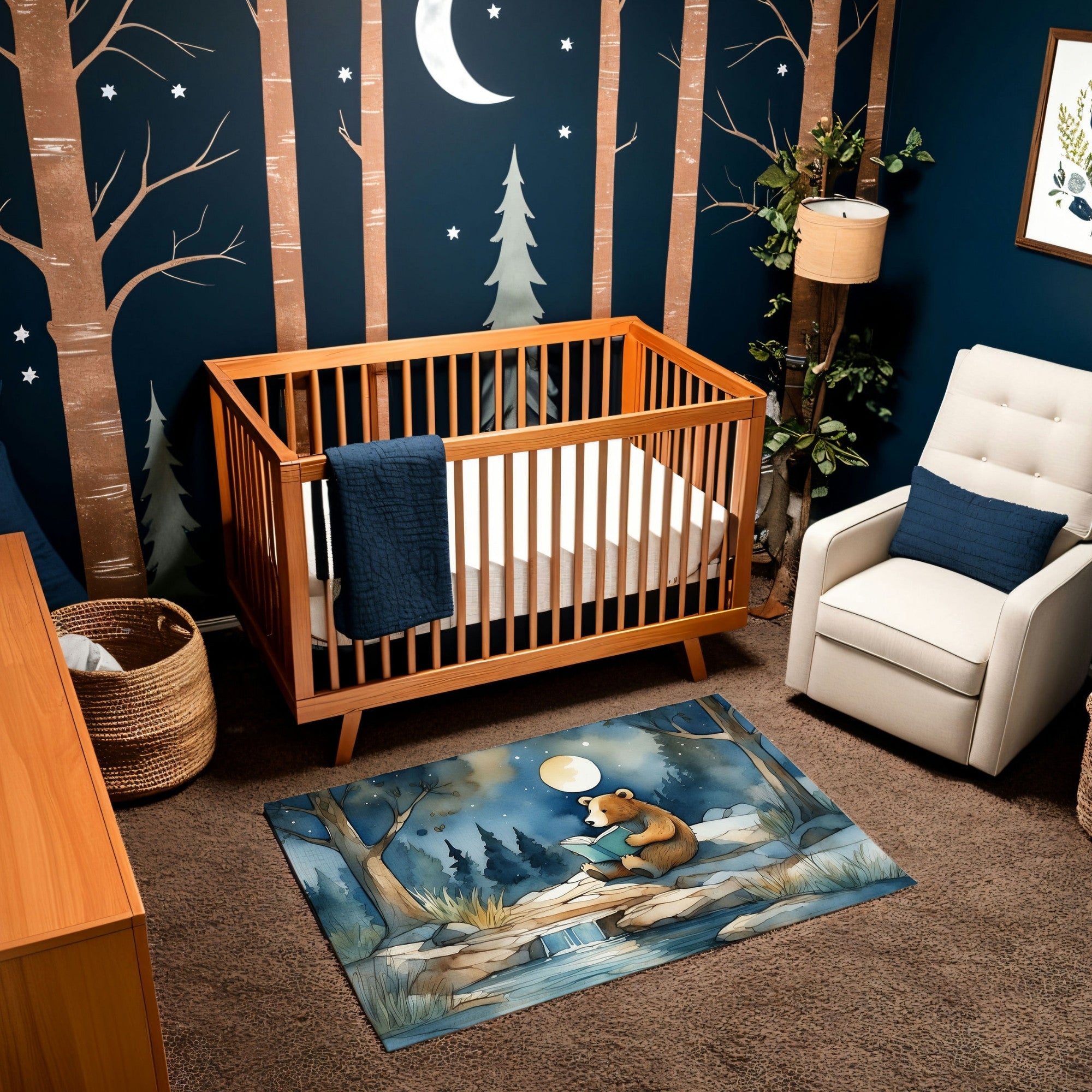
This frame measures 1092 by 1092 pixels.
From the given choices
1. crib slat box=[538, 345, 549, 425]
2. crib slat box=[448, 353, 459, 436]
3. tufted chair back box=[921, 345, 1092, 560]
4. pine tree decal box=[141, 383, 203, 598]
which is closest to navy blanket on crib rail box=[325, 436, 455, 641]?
crib slat box=[448, 353, 459, 436]

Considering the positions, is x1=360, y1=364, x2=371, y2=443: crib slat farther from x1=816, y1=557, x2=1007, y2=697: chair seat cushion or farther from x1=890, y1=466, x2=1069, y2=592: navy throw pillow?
x1=890, y1=466, x2=1069, y2=592: navy throw pillow

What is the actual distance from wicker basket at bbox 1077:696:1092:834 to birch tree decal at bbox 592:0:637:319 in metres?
1.90

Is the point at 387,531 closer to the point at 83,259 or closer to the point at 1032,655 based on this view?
the point at 83,259

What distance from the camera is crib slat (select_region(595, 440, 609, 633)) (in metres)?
2.91

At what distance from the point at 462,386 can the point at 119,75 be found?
4.16ft

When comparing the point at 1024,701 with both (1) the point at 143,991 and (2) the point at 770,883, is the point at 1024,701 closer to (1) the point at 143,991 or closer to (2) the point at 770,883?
(2) the point at 770,883

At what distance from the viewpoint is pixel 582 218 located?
3.53m

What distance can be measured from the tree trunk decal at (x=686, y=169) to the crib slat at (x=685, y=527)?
757 mm

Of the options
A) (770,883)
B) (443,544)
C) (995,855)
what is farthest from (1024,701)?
(443,544)

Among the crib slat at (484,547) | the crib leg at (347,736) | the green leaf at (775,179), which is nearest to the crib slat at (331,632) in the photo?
the crib leg at (347,736)

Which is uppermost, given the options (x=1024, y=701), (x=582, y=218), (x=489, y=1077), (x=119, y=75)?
(x=119, y=75)

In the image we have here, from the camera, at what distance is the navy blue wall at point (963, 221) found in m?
3.28

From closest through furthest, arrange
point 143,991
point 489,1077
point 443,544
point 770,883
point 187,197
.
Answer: point 143,991 → point 489,1077 → point 770,883 → point 443,544 → point 187,197

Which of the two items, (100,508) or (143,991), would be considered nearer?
(143,991)
